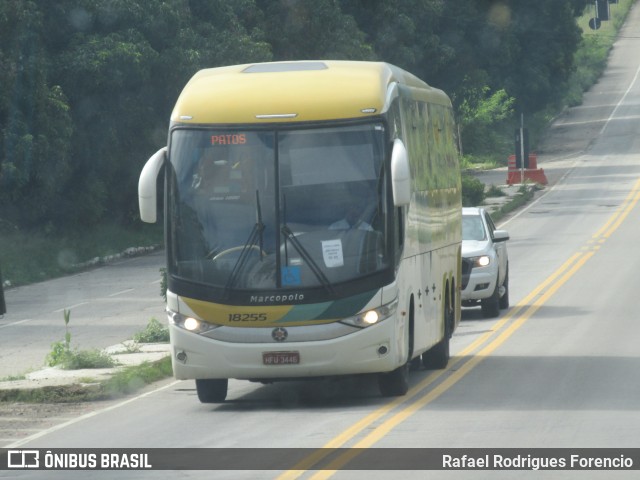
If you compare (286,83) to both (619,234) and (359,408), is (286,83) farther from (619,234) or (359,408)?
(619,234)

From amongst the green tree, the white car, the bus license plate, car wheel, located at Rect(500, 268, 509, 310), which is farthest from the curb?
the green tree

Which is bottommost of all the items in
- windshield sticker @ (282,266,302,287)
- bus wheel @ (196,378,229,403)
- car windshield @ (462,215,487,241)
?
car windshield @ (462,215,487,241)

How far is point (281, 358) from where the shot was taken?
14.2 metres

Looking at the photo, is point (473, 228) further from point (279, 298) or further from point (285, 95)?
point (279, 298)

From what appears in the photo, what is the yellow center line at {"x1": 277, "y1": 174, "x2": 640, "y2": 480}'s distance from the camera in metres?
11.2

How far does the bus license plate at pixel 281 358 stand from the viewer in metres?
14.2

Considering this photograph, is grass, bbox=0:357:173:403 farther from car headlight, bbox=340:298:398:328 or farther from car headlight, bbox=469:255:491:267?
car headlight, bbox=469:255:491:267

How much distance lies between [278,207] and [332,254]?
0.71m

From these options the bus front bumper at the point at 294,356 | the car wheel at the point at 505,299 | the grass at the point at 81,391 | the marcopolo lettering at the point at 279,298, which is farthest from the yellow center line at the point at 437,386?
the grass at the point at 81,391

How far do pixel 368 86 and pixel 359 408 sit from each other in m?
3.26

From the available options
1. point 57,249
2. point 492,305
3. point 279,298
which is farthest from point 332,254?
point 57,249

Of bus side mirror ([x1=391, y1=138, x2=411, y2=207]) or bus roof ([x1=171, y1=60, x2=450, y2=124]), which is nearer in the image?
bus side mirror ([x1=391, y1=138, x2=411, y2=207])

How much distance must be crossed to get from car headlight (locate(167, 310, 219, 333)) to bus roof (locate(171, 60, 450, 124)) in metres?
1.97

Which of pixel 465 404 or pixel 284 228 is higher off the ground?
pixel 284 228
